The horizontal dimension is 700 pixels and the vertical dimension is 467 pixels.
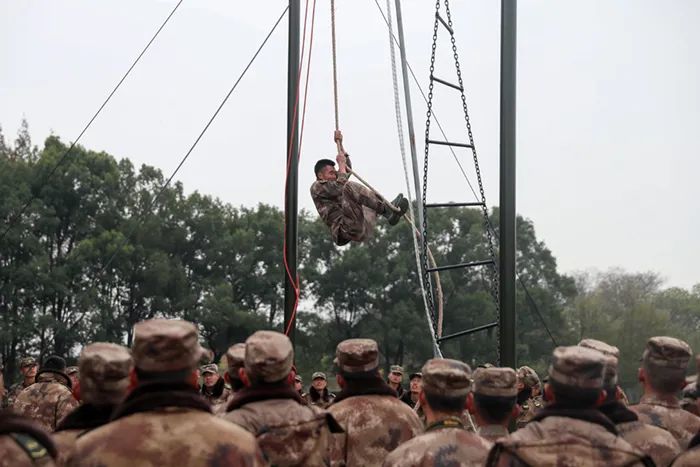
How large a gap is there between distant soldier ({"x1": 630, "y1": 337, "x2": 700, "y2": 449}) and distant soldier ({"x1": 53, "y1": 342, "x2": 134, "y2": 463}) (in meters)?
3.05

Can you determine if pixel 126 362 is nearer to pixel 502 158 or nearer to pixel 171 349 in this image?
pixel 171 349

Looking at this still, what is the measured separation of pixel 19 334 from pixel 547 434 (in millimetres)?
32124

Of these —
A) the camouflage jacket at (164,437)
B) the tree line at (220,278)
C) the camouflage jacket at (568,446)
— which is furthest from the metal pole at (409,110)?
the tree line at (220,278)

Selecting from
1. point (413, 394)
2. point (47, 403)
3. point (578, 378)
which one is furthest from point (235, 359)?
point (413, 394)

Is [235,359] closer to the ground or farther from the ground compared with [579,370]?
closer to the ground

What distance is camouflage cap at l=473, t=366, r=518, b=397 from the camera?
460 centimetres

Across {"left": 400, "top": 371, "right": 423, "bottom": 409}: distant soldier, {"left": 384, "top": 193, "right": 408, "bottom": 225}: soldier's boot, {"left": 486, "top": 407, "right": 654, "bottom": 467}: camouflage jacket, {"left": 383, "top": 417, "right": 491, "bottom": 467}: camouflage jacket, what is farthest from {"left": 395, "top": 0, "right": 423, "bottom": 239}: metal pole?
{"left": 486, "top": 407, "right": 654, "bottom": 467}: camouflage jacket

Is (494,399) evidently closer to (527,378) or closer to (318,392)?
(527,378)

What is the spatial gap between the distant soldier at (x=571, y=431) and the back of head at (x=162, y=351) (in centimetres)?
139

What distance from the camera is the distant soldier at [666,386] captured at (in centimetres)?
541

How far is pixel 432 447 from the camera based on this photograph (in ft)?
14.3

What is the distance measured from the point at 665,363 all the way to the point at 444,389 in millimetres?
1698

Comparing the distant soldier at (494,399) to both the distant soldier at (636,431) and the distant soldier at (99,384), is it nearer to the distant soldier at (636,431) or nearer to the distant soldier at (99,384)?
the distant soldier at (636,431)

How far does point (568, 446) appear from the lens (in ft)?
12.6
